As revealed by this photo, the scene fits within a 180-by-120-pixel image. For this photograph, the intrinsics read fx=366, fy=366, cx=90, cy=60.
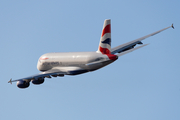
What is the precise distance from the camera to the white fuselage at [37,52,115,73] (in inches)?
2557

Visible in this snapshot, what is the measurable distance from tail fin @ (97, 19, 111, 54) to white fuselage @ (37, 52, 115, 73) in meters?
1.14

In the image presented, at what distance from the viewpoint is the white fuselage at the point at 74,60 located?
64.9 meters

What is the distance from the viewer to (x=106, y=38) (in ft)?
213

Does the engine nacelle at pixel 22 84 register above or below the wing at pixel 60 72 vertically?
below

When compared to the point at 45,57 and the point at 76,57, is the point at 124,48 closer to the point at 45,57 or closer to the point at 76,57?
the point at 76,57

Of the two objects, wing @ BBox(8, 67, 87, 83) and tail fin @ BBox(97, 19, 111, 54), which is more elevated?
tail fin @ BBox(97, 19, 111, 54)

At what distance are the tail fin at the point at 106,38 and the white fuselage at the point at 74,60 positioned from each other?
1.14 meters

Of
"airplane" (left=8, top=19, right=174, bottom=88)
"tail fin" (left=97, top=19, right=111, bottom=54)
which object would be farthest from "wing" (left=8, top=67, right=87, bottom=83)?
"tail fin" (left=97, top=19, right=111, bottom=54)

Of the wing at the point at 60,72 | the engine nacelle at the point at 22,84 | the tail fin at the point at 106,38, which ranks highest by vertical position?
the tail fin at the point at 106,38

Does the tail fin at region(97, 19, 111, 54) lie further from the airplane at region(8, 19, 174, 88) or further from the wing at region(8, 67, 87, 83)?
the wing at region(8, 67, 87, 83)

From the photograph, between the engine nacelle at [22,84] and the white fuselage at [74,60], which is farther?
the white fuselage at [74,60]

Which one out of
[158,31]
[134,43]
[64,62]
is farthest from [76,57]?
[158,31]

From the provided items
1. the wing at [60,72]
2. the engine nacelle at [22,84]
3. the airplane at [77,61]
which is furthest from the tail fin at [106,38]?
the engine nacelle at [22,84]

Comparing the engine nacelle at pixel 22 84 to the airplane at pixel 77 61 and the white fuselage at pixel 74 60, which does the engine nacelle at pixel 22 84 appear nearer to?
the airplane at pixel 77 61
